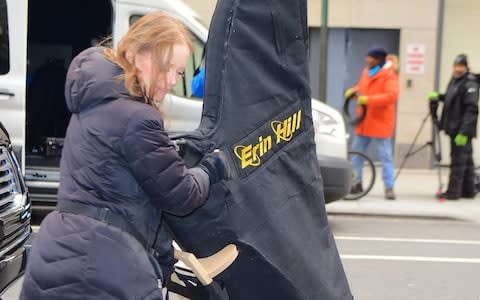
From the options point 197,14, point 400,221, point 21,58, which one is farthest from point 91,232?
point 400,221

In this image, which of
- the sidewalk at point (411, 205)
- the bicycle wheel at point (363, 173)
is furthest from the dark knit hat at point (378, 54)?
the sidewalk at point (411, 205)

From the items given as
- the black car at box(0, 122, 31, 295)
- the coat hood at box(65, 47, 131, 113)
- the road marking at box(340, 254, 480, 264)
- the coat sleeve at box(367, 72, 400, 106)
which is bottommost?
the road marking at box(340, 254, 480, 264)

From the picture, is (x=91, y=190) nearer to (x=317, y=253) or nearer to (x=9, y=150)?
(x=317, y=253)

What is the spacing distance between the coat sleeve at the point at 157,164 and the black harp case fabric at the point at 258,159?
185mm

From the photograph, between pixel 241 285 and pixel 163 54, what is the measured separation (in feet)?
2.95

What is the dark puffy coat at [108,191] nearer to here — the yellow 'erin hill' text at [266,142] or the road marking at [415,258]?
the yellow 'erin hill' text at [266,142]

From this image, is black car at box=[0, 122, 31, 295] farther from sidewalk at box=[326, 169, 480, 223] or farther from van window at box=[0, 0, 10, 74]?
sidewalk at box=[326, 169, 480, 223]

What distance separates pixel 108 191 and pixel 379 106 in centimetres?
773

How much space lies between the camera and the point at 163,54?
2.38m

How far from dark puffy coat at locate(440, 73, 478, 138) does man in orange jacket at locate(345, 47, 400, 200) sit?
2.82 feet

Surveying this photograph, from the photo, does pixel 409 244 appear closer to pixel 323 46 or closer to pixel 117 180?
pixel 323 46

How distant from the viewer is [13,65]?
6.61m

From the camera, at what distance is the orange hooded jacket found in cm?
967

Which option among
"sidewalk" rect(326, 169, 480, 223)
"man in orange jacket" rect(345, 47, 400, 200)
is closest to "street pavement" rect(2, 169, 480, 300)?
"sidewalk" rect(326, 169, 480, 223)
